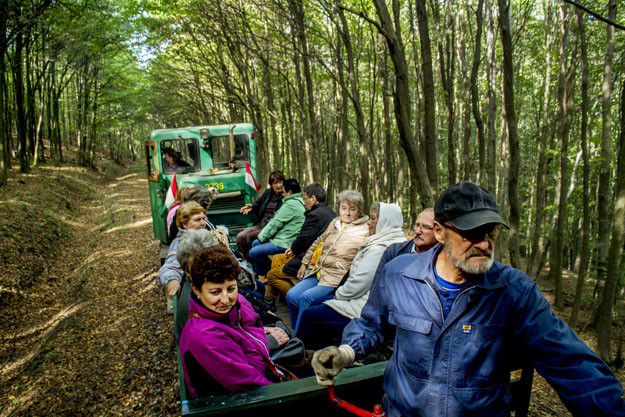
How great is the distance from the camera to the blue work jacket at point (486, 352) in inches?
53.4

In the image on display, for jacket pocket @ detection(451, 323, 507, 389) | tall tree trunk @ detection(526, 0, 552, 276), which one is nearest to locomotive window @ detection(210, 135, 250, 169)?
jacket pocket @ detection(451, 323, 507, 389)

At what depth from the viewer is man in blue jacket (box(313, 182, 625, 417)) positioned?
140 centimetres

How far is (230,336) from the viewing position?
224 cm

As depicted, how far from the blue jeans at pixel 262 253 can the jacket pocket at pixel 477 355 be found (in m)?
4.61

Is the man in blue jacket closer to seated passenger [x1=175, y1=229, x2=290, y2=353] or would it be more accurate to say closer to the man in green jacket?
seated passenger [x1=175, y1=229, x2=290, y2=353]

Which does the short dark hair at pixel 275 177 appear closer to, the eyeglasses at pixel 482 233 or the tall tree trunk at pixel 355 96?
the tall tree trunk at pixel 355 96

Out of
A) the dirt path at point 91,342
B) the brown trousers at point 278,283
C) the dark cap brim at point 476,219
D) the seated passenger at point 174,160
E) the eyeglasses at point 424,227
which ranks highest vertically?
the seated passenger at point 174,160

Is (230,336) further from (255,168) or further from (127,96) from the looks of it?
(127,96)

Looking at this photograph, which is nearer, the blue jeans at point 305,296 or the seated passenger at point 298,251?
the blue jeans at point 305,296

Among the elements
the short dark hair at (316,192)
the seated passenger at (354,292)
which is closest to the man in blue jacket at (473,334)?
the seated passenger at (354,292)

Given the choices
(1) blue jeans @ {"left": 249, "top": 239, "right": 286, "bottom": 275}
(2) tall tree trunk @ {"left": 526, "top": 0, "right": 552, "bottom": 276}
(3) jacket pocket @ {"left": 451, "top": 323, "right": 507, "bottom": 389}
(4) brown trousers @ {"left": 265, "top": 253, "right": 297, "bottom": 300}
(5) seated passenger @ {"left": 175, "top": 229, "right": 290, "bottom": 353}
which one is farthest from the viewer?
(2) tall tree trunk @ {"left": 526, "top": 0, "right": 552, "bottom": 276}

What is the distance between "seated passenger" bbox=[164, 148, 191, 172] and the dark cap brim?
7.56 m

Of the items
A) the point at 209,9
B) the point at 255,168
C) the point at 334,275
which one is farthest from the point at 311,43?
the point at 334,275

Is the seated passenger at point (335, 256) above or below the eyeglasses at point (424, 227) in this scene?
below
